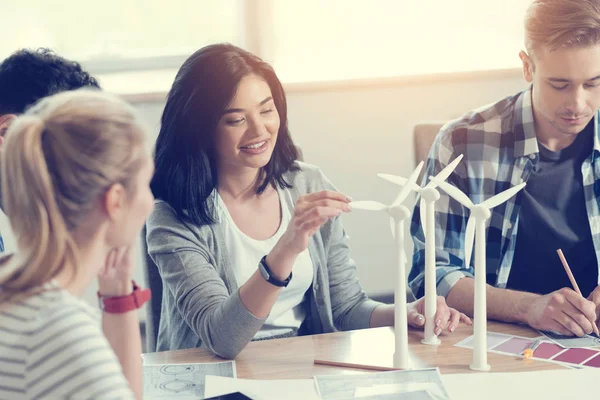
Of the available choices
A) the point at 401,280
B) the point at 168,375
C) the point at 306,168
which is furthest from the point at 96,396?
the point at 306,168

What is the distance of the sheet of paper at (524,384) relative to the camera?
1281 mm

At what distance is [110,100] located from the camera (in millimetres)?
999

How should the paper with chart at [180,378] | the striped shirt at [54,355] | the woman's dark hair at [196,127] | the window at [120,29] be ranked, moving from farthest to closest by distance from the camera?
the window at [120,29], the woman's dark hair at [196,127], the paper with chart at [180,378], the striped shirt at [54,355]

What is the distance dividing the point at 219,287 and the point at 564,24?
970mm

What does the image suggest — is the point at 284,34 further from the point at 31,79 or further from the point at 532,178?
the point at 31,79

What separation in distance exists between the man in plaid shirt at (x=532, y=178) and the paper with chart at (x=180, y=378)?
1.99 ft

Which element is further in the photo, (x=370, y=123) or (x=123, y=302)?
(x=370, y=123)

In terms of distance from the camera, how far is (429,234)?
4.75 feet

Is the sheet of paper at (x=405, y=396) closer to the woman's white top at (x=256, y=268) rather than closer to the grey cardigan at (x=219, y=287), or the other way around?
the grey cardigan at (x=219, y=287)

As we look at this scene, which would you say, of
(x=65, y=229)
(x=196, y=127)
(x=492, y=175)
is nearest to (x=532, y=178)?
(x=492, y=175)

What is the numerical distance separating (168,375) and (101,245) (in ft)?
1.45

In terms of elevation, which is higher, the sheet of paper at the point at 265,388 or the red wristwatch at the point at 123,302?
the red wristwatch at the point at 123,302

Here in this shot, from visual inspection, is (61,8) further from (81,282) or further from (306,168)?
(81,282)

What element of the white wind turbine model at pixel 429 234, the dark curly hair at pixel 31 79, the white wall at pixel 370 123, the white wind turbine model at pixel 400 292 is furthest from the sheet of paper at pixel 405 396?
the white wall at pixel 370 123
